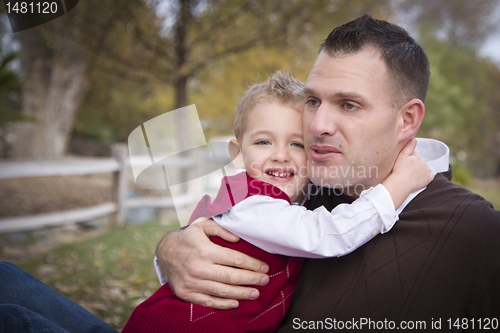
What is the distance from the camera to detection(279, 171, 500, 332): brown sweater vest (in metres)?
1.34

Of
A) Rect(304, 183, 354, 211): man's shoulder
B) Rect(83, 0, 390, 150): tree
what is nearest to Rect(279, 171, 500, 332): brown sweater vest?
Rect(304, 183, 354, 211): man's shoulder

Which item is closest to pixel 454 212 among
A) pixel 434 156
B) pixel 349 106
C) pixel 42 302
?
pixel 434 156

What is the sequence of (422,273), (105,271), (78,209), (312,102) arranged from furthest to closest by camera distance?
(78,209) → (105,271) → (312,102) → (422,273)

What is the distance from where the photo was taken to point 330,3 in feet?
24.2

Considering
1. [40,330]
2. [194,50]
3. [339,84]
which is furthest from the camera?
[194,50]

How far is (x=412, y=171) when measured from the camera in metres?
1.54

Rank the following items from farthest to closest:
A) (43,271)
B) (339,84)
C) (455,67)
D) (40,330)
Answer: (455,67)
(43,271)
(339,84)
(40,330)

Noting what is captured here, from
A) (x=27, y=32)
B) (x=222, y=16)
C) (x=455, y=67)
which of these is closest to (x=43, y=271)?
(x=222, y=16)

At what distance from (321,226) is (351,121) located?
495 millimetres

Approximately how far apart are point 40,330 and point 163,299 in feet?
1.60

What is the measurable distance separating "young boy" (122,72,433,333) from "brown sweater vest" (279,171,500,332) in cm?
9

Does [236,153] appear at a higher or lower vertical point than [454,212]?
higher

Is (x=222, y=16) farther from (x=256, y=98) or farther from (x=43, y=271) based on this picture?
(x=256, y=98)

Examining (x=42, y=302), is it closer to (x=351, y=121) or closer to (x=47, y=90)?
(x=351, y=121)
